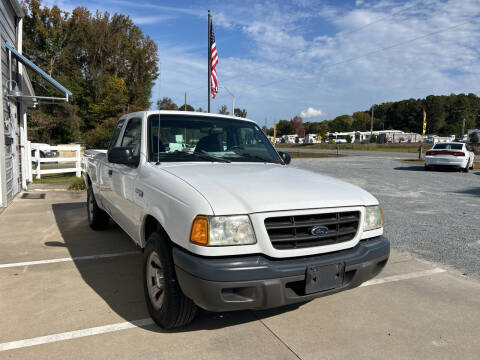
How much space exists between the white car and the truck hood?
16.0 metres

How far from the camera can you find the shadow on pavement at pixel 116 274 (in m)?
3.26

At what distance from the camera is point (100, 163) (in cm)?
528

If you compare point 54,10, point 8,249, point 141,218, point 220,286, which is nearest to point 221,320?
point 220,286

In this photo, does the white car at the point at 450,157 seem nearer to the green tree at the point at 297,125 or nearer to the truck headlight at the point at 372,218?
the truck headlight at the point at 372,218

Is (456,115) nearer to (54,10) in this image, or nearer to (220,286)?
(54,10)

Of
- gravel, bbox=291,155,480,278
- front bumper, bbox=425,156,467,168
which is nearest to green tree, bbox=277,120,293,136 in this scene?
front bumper, bbox=425,156,467,168

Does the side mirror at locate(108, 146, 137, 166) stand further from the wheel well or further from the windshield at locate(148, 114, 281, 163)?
the wheel well

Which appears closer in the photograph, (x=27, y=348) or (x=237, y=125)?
(x=27, y=348)

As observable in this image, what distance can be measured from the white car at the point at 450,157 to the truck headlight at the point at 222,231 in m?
17.2

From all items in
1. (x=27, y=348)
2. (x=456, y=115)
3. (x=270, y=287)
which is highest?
(x=456, y=115)

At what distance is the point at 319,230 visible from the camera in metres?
2.74

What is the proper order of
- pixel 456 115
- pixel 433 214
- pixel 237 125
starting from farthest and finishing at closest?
pixel 456 115
pixel 433 214
pixel 237 125

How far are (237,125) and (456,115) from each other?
5359 inches

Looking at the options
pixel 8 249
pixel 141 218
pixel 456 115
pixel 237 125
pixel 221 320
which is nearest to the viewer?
pixel 221 320
